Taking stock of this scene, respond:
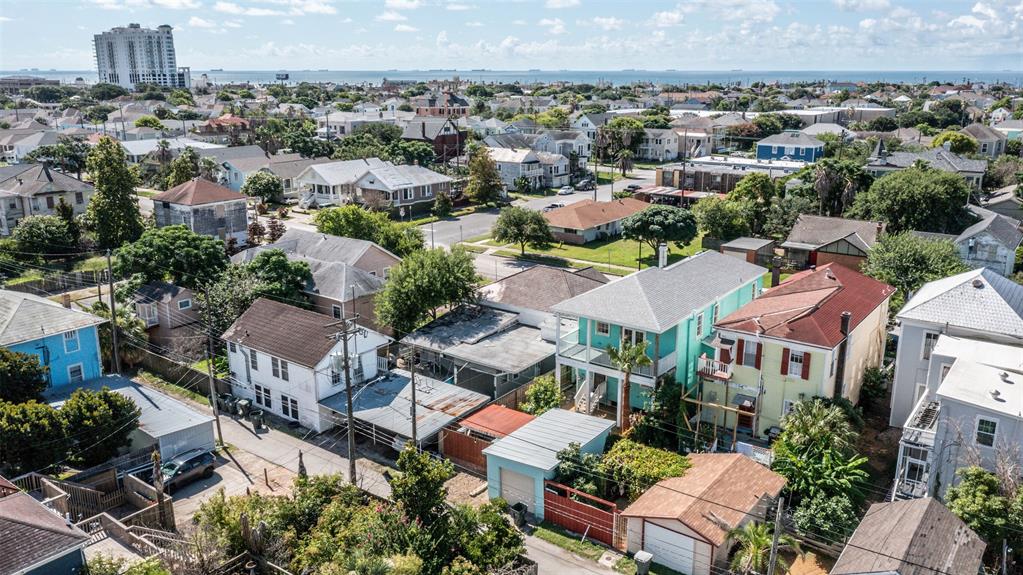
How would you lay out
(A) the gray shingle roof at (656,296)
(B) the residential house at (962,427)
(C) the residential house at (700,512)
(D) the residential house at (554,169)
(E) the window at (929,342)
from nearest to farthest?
1. (C) the residential house at (700,512)
2. (B) the residential house at (962,427)
3. (E) the window at (929,342)
4. (A) the gray shingle roof at (656,296)
5. (D) the residential house at (554,169)

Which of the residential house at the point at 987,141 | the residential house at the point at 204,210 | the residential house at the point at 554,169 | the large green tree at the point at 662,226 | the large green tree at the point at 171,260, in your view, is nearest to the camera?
the large green tree at the point at 171,260

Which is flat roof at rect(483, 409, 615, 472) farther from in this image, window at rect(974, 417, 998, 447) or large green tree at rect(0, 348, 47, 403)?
large green tree at rect(0, 348, 47, 403)

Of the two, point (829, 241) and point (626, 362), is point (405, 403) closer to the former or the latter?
point (626, 362)

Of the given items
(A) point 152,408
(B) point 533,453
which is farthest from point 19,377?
(B) point 533,453

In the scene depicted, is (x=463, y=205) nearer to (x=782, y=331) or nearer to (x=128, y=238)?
(x=128, y=238)

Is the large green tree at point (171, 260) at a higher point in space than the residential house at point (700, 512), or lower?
higher

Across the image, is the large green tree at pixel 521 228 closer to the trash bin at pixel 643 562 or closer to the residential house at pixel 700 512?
the residential house at pixel 700 512

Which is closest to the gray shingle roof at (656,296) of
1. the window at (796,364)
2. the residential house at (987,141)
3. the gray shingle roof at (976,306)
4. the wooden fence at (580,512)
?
the window at (796,364)
